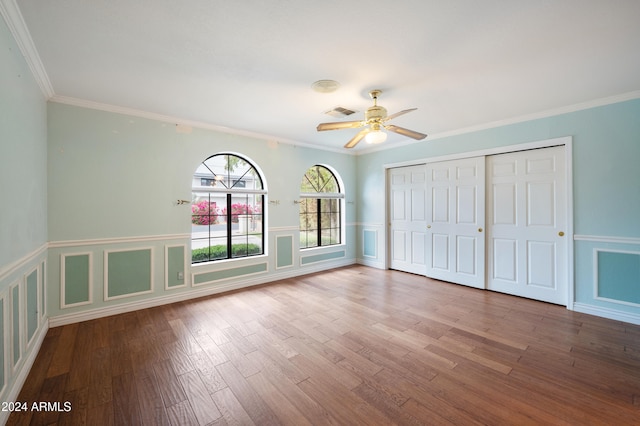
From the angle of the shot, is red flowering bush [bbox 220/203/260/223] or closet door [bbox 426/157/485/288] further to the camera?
red flowering bush [bbox 220/203/260/223]

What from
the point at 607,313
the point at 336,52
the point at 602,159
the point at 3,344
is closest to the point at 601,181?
the point at 602,159

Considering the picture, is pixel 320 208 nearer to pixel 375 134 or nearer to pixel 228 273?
pixel 228 273

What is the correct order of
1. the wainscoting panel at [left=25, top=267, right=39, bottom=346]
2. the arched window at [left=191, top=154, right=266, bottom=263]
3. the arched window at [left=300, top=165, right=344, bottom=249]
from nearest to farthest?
the wainscoting panel at [left=25, top=267, right=39, bottom=346], the arched window at [left=191, top=154, right=266, bottom=263], the arched window at [left=300, top=165, right=344, bottom=249]

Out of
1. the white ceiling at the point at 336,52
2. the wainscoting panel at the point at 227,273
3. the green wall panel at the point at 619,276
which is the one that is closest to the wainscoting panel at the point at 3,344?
the white ceiling at the point at 336,52

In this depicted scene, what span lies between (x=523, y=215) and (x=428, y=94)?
7.65 ft

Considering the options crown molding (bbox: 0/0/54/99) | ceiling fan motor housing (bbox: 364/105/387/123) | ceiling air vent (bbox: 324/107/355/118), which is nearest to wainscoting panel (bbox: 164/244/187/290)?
crown molding (bbox: 0/0/54/99)

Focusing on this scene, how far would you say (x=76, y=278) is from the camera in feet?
10.4

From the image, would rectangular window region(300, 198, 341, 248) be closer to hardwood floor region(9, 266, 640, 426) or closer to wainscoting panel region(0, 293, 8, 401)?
hardwood floor region(9, 266, 640, 426)

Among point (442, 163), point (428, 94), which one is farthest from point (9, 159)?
point (442, 163)

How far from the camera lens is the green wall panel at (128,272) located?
3.38 metres

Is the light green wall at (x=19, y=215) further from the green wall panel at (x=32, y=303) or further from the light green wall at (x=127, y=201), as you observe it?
the light green wall at (x=127, y=201)

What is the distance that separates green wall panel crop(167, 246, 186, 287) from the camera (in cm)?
381

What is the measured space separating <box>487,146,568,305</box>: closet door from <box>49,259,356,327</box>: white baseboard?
9.85 feet

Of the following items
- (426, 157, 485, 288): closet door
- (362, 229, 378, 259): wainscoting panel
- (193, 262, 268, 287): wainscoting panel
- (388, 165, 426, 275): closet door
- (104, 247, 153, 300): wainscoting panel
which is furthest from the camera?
(362, 229, 378, 259): wainscoting panel
